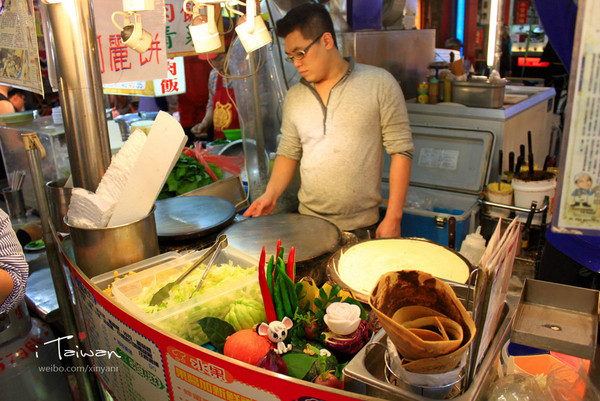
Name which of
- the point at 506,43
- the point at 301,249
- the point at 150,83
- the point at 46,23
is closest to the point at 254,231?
the point at 301,249

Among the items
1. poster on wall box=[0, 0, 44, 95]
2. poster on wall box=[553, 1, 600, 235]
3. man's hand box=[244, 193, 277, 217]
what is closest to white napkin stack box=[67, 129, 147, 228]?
Answer: poster on wall box=[0, 0, 44, 95]

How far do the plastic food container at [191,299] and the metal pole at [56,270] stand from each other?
2.68 ft

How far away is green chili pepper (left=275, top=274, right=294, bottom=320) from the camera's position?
52.1 inches

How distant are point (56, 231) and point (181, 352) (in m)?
1.26

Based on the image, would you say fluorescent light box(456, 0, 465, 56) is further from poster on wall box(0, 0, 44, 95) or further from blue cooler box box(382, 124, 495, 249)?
poster on wall box(0, 0, 44, 95)

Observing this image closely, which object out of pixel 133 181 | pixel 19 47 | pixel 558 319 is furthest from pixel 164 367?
pixel 19 47

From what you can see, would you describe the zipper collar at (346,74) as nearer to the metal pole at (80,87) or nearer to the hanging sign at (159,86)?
the hanging sign at (159,86)

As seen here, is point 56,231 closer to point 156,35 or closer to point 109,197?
point 109,197

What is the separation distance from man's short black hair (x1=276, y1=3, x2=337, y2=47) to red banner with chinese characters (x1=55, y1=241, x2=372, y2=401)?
5.34 ft

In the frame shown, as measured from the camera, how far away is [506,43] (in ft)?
35.5

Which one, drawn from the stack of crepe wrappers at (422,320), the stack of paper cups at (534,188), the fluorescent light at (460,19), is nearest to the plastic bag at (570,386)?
the stack of crepe wrappers at (422,320)

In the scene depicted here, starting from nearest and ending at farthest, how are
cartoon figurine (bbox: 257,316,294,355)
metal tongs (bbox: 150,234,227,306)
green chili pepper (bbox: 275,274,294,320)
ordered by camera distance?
cartoon figurine (bbox: 257,316,294,355)
green chili pepper (bbox: 275,274,294,320)
metal tongs (bbox: 150,234,227,306)

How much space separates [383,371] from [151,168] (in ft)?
3.31

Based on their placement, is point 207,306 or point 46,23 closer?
point 207,306
